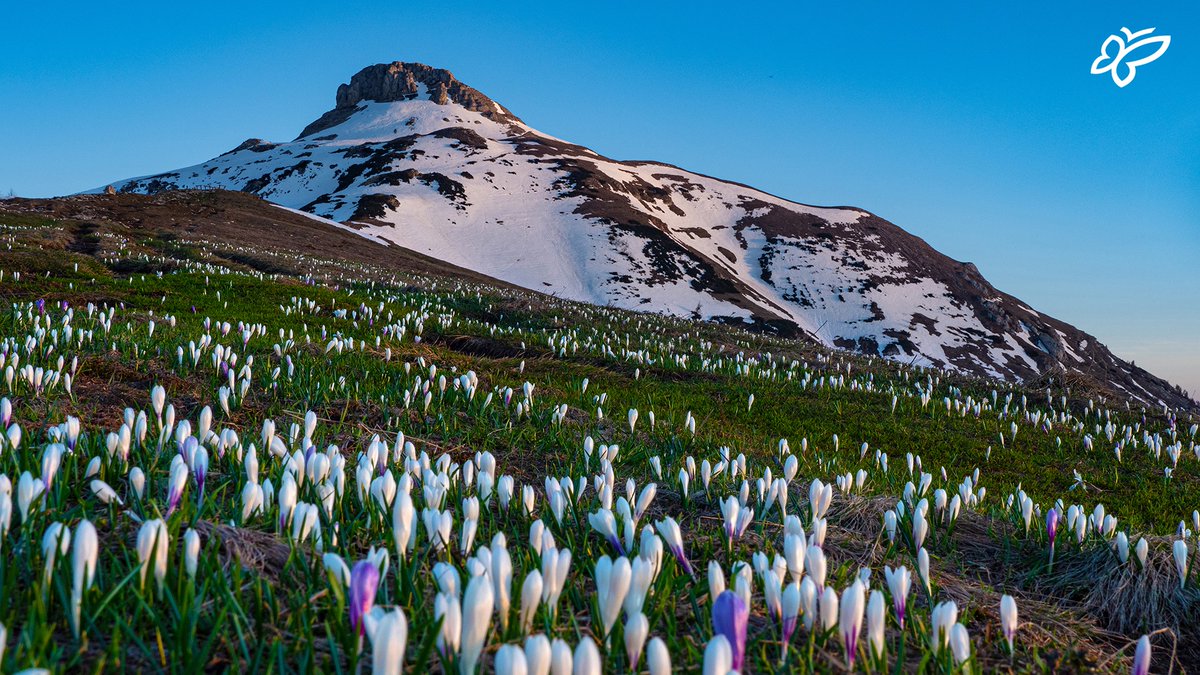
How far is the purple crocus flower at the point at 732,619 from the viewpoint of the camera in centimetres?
170

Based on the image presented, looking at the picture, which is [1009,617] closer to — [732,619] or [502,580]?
[732,619]

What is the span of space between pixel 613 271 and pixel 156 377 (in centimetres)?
7001

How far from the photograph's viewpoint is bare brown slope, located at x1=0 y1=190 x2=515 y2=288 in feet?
121

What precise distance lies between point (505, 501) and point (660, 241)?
84336 mm

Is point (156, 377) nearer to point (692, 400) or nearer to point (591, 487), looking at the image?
point (591, 487)

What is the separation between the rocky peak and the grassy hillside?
6905 inches

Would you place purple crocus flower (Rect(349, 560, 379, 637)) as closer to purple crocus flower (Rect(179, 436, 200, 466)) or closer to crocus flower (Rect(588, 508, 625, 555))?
crocus flower (Rect(588, 508, 625, 555))

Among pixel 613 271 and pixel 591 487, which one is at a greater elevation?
pixel 613 271

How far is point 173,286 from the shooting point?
15047 mm

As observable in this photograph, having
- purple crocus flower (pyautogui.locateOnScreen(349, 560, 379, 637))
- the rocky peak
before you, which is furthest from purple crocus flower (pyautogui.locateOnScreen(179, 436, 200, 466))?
the rocky peak

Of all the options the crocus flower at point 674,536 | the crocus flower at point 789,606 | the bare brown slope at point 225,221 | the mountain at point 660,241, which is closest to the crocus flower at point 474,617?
the crocus flower at point 789,606

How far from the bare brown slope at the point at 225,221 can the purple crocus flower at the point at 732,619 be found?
34.6m

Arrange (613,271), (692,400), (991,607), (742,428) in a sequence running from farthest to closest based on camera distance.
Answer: (613,271), (692,400), (742,428), (991,607)

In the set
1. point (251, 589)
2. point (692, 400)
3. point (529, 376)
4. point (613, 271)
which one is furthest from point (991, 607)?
point (613, 271)
